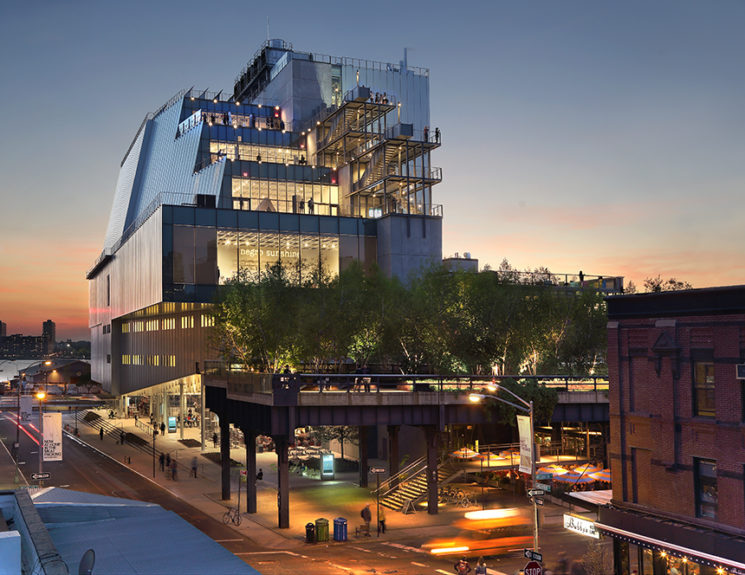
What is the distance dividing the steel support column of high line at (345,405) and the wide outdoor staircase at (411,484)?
2.04 metres

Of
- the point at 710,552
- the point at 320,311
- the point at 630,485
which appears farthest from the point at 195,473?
the point at 710,552

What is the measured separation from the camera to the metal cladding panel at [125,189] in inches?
5719

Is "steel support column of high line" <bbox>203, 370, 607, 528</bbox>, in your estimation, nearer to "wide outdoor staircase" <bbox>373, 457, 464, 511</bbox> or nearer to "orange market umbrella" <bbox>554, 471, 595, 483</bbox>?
"wide outdoor staircase" <bbox>373, 457, 464, 511</bbox>

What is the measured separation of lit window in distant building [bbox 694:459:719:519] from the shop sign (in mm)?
5556

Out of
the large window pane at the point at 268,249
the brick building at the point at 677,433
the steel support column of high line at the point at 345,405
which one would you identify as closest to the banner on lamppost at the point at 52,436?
the steel support column of high line at the point at 345,405

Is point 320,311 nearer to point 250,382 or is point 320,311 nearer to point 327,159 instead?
point 250,382

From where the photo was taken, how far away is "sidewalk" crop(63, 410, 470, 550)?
43.8m

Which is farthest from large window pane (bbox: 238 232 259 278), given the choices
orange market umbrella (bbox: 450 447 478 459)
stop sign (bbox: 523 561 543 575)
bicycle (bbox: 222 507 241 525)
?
stop sign (bbox: 523 561 543 575)

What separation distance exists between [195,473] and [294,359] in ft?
41.7

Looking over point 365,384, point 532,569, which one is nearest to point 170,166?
point 365,384

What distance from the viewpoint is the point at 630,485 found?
31.4m

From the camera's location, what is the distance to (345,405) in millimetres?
45625

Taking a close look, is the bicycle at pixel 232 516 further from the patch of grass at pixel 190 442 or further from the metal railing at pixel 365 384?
the patch of grass at pixel 190 442

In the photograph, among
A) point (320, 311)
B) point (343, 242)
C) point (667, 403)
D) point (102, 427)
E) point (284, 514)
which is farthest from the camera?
point (102, 427)
